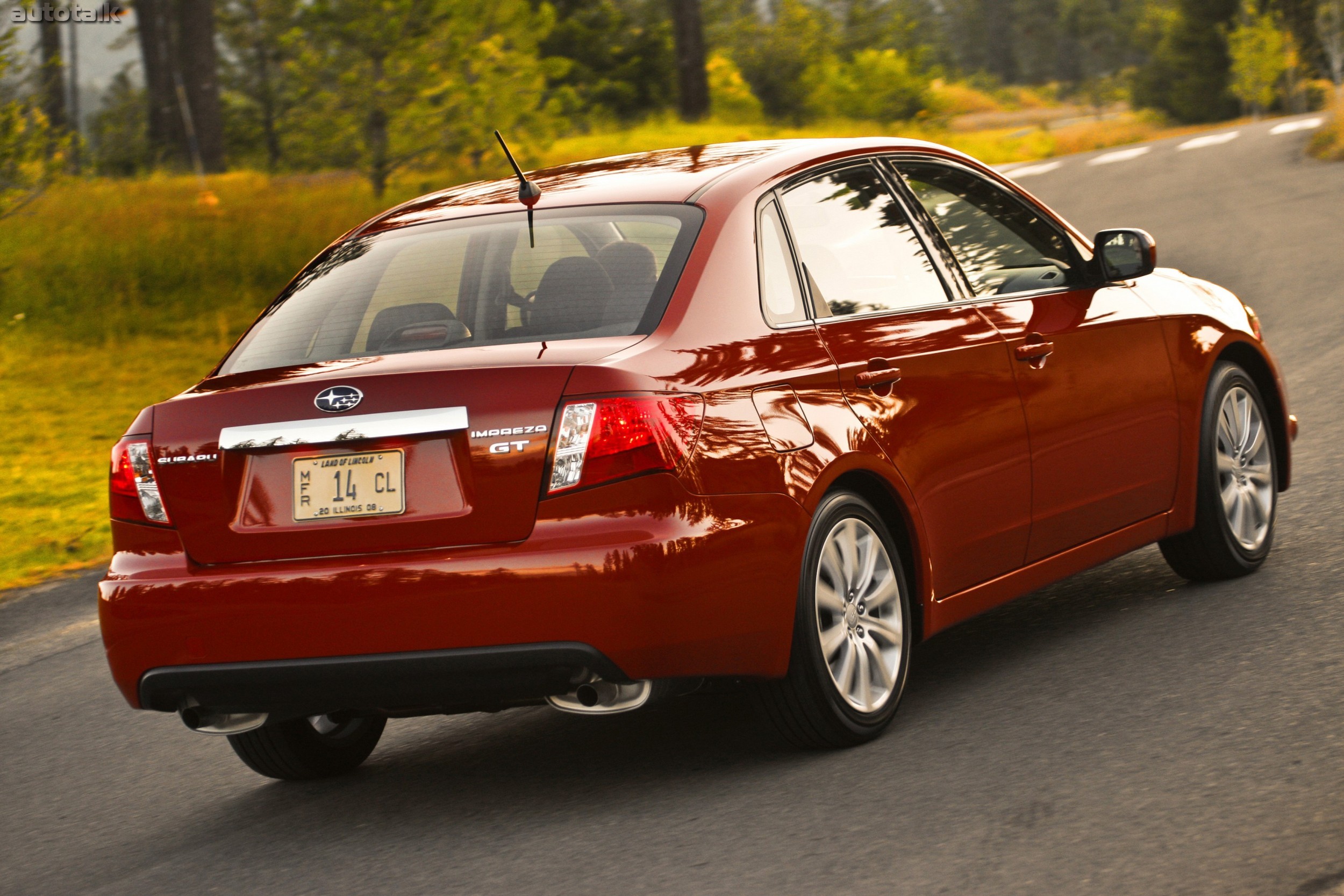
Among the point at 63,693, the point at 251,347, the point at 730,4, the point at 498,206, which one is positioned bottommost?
the point at 63,693

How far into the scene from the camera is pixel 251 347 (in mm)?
4922

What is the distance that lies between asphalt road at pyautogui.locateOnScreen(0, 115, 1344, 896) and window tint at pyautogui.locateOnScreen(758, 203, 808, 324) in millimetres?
1206

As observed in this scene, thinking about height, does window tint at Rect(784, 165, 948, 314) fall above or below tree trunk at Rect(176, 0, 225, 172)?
below

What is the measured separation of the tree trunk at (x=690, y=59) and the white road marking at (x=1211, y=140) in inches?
434

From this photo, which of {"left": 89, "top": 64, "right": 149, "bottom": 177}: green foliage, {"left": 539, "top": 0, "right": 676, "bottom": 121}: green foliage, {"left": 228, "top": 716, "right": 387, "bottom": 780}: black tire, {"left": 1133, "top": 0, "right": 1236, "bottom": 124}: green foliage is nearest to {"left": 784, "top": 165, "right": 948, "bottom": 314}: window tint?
{"left": 228, "top": 716, "right": 387, "bottom": 780}: black tire

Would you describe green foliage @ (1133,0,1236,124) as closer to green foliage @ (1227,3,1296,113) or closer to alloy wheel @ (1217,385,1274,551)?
green foliage @ (1227,3,1296,113)

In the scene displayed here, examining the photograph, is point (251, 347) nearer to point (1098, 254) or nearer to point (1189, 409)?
point (1098, 254)

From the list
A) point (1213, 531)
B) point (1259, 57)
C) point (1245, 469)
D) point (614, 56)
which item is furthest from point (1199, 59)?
point (1213, 531)

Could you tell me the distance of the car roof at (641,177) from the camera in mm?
5016

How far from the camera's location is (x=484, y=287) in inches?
195

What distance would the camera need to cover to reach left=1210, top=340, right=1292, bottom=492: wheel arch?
6.75 metres

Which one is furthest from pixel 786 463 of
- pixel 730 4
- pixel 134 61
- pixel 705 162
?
pixel 730 4

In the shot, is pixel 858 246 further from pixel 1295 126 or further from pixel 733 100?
pixel 733 100

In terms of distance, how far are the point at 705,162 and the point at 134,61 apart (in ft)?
124
